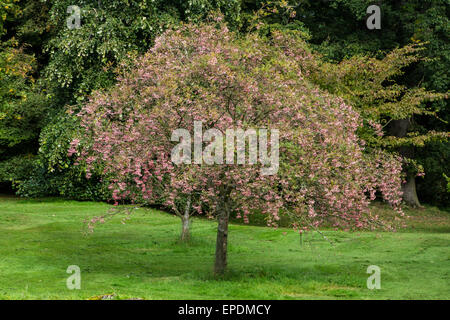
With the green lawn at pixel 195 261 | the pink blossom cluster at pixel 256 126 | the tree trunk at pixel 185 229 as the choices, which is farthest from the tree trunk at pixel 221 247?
the tree trunk at pixel 185 229

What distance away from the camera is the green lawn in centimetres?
1356

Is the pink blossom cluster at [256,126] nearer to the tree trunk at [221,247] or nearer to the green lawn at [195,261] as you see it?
the tree trunk at [221,247]

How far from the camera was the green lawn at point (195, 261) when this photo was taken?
1356 centimetres

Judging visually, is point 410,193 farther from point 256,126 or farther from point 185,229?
point 256,126

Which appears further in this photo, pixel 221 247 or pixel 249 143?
A: pixel 221 247

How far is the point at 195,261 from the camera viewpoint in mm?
18078

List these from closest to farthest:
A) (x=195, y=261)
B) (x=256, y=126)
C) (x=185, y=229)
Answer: (x=256, y=126), (x=195, y=261), (x=185, y=229)

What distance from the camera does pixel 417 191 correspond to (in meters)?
37.8

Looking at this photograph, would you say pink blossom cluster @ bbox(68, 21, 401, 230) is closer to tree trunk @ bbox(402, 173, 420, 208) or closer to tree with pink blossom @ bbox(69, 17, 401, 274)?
tree with pink blossom @ bbox(69, 17, 401, 274)

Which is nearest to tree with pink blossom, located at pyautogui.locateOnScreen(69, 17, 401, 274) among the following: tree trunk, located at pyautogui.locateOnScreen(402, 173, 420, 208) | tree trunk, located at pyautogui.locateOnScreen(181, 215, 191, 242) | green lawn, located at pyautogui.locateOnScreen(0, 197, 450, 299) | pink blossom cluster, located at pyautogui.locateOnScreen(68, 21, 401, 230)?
pink blossom cluster, located at pyautogui.locateOnScreen(68, 21, 401, 230)

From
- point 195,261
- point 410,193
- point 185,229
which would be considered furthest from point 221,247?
point 410,193

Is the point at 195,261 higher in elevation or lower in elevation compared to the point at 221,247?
lower
